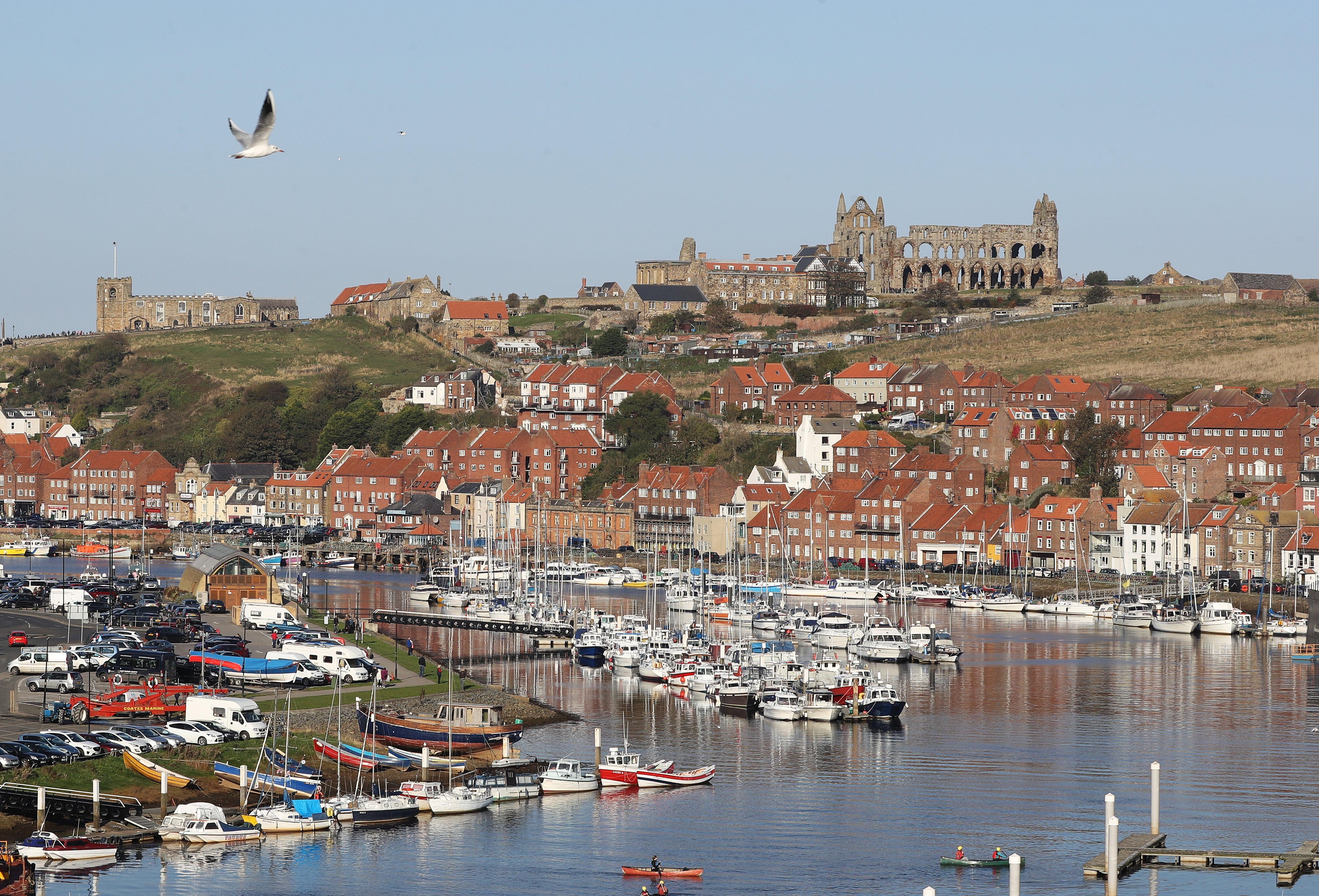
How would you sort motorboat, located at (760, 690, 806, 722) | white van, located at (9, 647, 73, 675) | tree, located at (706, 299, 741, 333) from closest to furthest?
white van, located at (9, 647, 73, 675)
motorboat, located at (760, 690, 806, 722)
tree, located at (706, 299, 741, 333)

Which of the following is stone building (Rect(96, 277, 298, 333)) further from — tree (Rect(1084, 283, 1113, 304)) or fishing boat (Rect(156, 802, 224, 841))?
fishing boat (Rect(156, 802, 224, 841))

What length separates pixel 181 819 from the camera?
29031 mm

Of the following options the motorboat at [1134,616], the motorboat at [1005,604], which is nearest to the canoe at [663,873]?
the motorboat at [1134,616]

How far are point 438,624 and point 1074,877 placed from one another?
35257mm

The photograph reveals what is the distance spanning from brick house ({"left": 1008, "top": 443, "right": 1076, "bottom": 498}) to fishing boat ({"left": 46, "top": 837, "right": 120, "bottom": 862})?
5827cm

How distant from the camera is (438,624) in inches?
2381

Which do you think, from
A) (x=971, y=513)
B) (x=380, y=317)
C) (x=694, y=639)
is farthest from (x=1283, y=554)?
(x=380, y=317)

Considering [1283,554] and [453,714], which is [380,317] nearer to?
[1283,554]

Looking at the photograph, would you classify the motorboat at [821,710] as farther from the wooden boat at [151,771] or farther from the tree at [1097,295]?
the tree at [1097,295]

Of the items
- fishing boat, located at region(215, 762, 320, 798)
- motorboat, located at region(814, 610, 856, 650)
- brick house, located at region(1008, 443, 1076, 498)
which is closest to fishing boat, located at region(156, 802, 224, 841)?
fishing boat, located at region(215, 762, 320, 798)

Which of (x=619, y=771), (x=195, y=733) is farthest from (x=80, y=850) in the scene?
(x=619, y=771)

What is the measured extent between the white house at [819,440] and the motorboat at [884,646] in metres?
34.3

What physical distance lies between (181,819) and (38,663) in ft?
41.6

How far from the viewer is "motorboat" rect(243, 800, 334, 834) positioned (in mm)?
29922
